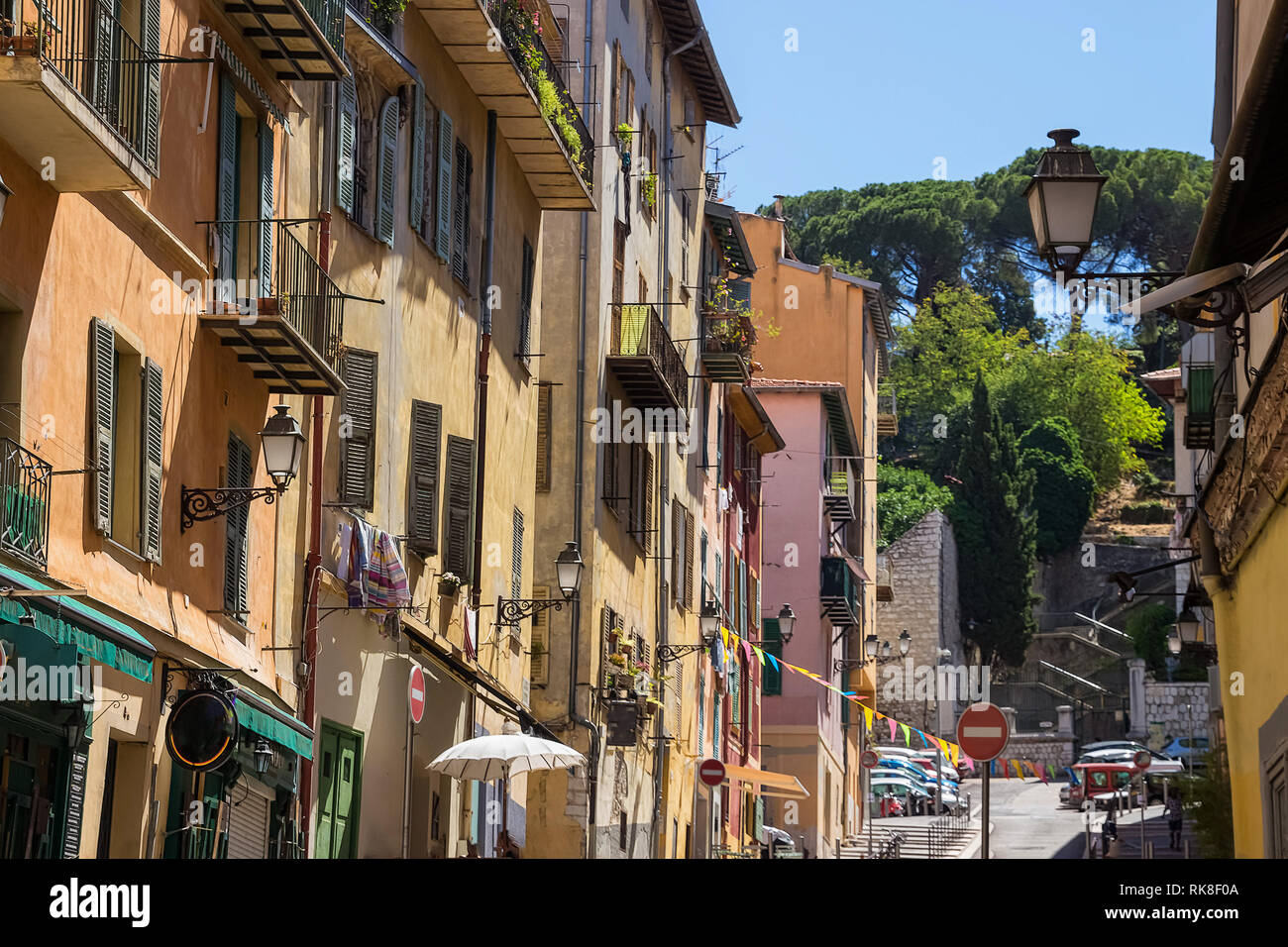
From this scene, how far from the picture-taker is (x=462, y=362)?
2300 cm

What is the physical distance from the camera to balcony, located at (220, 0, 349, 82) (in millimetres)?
15453

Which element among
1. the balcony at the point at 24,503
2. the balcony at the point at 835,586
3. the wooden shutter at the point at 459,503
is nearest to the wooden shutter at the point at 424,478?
the wooden shutter at the point at 459,503

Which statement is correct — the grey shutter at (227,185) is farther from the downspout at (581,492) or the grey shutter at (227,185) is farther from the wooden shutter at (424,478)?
the downspout at (581,492)

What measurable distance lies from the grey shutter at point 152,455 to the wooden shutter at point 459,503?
7826 mm

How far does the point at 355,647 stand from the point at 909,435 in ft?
281

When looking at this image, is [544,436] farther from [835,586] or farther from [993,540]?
[993,540]

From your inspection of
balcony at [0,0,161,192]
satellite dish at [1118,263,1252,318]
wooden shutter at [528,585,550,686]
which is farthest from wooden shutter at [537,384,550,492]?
satellite dish at [1118,263,1252,318]

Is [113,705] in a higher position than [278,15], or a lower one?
lower

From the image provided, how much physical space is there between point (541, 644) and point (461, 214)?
24.7 feet

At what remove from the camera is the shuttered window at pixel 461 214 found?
22.9 meters

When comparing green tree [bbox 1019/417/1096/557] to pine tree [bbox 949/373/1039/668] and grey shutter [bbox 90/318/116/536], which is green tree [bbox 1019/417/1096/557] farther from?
grey shutter [bbox 90/318/116/536]

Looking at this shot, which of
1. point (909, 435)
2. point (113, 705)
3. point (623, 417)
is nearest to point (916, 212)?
point (909, 435)

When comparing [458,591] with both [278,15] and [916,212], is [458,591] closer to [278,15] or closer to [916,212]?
[278,15]

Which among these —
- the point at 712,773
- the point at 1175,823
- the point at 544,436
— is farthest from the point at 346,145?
the point at 1175,823
